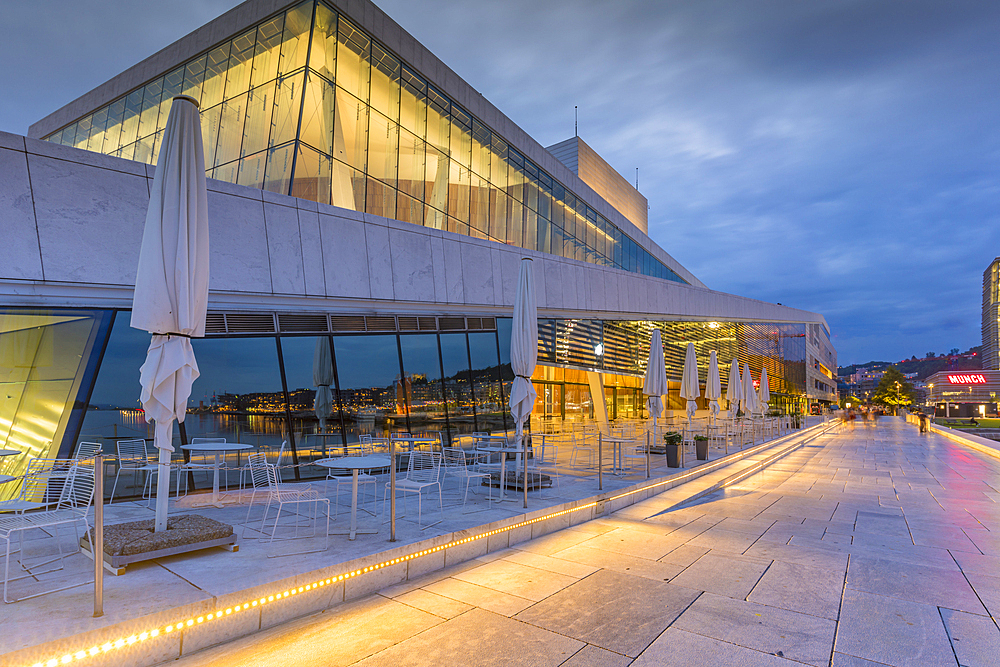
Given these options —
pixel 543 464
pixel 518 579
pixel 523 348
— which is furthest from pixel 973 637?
pixel 543 464

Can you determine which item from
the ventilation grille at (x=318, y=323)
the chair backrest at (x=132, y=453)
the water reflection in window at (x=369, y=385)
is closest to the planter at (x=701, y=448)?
the ventilation grille at (x=318, y=323)

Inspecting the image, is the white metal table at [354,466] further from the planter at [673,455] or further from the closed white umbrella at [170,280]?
the planter at [673,455]

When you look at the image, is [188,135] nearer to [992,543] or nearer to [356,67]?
[356,67]

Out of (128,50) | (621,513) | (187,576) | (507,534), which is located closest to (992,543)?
(621,513)

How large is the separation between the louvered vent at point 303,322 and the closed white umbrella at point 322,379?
27cm

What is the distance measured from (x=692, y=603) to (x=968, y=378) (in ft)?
314

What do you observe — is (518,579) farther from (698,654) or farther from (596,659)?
(698,654)

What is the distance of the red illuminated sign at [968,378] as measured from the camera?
72.1 metres

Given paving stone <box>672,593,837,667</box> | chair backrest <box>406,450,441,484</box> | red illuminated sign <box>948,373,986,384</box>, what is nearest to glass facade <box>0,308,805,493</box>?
chair backrest <box>406,450,441,484</box>

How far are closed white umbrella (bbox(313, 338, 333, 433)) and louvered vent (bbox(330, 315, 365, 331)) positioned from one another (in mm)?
419

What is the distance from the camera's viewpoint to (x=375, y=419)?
11875mm

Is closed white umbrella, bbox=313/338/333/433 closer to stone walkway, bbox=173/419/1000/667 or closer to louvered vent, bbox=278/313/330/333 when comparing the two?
louvered vent, bbox=278/313/330/333

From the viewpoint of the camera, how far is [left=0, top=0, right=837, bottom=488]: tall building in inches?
308

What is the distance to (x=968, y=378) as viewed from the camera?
7300cm
